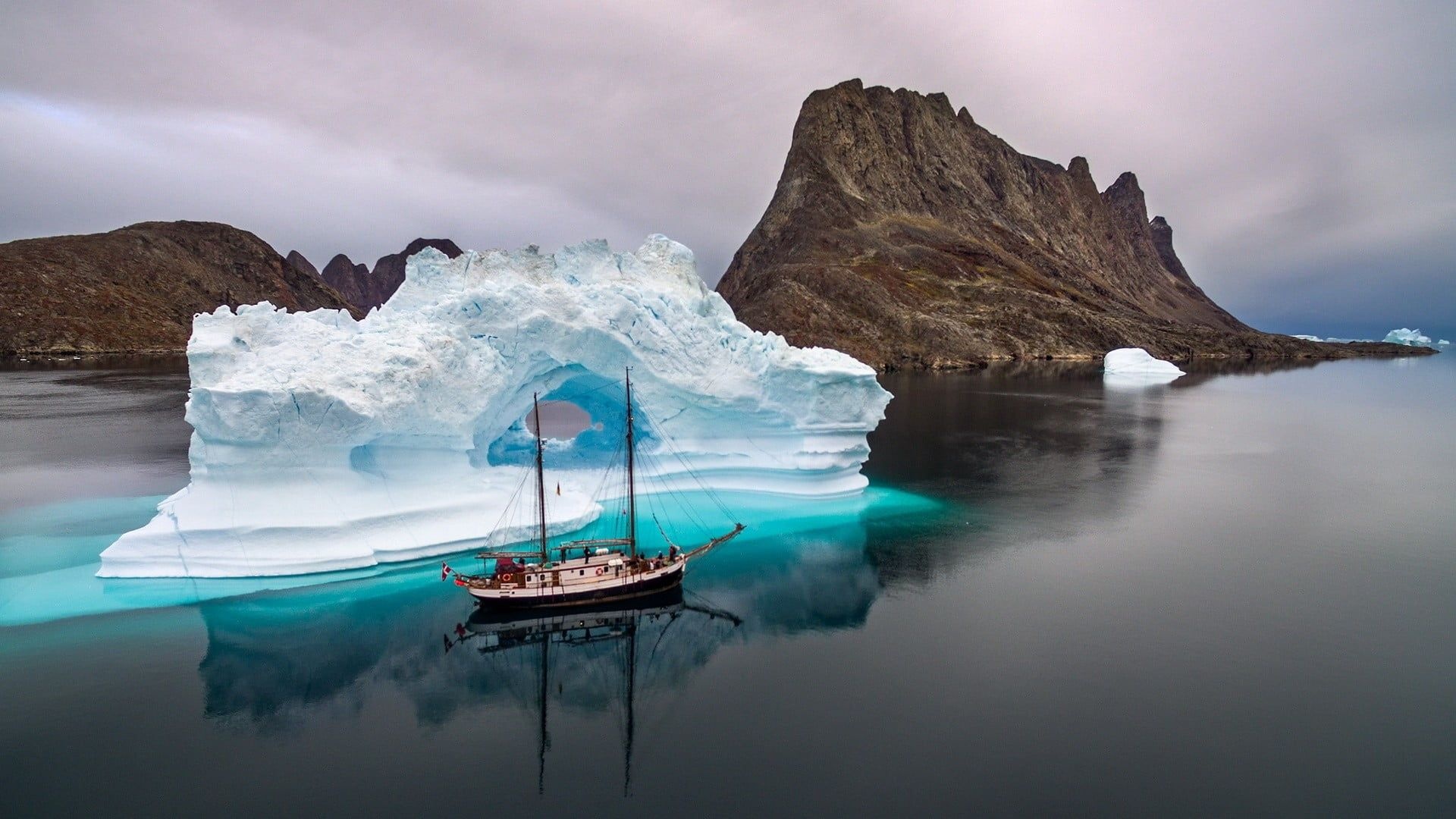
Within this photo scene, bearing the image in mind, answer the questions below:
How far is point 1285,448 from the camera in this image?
4397 cm

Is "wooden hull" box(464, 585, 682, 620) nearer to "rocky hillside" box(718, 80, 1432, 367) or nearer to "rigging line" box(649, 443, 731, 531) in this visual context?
"rigging line" box(649, 443, 731, 531)

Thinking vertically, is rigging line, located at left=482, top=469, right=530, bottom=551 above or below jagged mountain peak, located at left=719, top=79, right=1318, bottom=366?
below

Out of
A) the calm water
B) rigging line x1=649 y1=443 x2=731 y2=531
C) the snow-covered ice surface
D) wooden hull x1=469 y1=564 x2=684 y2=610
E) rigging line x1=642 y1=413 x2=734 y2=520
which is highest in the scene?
the snow-covered ice surface

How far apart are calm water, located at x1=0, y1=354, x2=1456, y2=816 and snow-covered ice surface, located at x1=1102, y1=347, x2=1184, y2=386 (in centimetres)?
6886

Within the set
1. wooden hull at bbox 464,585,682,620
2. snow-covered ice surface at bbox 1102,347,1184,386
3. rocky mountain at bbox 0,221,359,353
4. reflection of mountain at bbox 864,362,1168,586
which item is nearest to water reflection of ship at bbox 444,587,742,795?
wooden hull at bbox 464,585,682,620

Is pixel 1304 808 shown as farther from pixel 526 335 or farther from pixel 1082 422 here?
pixel 1082 422

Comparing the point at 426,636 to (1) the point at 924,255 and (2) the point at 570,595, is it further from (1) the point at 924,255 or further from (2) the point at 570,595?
(1) the point at 924,255

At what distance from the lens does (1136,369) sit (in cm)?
9581

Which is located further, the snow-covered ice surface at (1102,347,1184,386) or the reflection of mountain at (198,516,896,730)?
the snow-covered ice surface at (1102,347,1184,386)

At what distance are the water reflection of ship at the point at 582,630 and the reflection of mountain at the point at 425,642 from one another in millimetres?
194

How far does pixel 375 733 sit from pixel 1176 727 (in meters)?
14.4

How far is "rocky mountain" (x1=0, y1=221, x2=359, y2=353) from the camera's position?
340 ft

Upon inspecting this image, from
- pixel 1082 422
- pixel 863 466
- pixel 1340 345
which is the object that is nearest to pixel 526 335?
pixel 863 466

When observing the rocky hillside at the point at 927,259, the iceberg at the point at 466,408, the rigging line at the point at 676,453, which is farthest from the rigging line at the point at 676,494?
the rocky hillside at the point at 927,259
